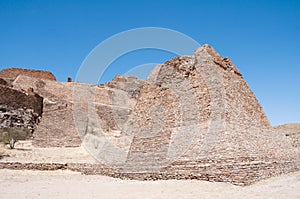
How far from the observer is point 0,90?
19766 mm

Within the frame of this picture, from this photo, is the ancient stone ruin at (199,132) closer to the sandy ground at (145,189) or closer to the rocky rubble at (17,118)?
the sandy ground at (145,189)

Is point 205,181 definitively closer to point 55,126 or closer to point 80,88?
point 55,126

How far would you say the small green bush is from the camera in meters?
17.5

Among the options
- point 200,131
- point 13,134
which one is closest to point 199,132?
point 200,131

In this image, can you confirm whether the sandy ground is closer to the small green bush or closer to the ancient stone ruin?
the ancient stone ruin

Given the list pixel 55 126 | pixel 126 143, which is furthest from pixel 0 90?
pixel 126 143

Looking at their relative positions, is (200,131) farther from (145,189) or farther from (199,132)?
(145,189)

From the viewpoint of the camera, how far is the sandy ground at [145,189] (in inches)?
277

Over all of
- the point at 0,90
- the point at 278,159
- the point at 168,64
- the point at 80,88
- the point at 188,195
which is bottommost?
the point at 188,195

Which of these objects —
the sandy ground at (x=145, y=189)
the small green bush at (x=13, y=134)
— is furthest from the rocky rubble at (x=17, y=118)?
the sandy ground at (x=145, y=189)

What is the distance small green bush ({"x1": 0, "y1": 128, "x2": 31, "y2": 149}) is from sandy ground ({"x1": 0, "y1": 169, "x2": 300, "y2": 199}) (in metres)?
7.97

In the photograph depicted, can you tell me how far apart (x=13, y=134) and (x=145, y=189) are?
1317cm

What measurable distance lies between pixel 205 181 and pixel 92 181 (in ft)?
13.0

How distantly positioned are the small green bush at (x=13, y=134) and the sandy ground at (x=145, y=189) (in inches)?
314
